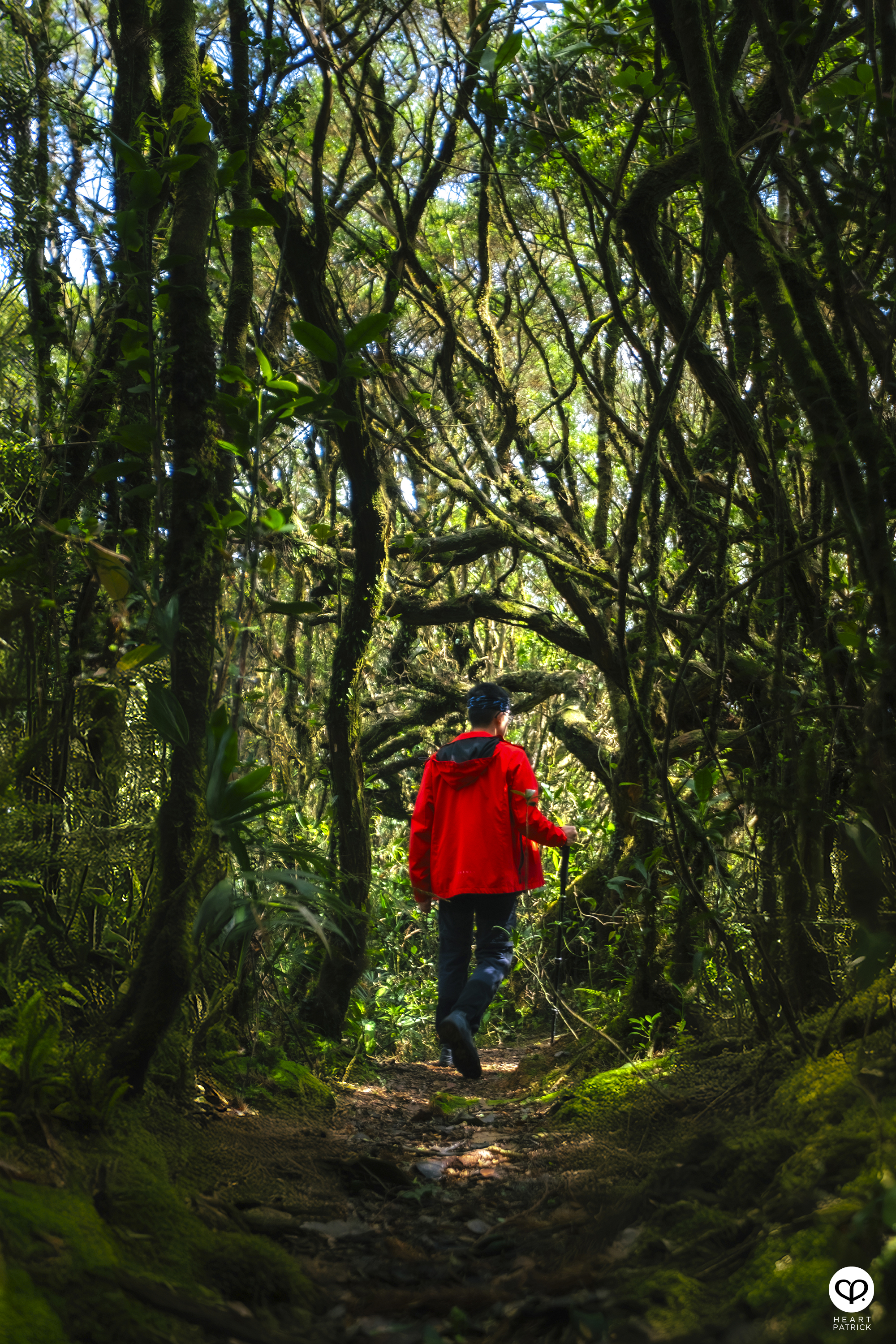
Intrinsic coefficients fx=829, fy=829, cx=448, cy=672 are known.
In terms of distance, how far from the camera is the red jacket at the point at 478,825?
15.5ft

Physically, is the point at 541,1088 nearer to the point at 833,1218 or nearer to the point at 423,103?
the point at 833,1218

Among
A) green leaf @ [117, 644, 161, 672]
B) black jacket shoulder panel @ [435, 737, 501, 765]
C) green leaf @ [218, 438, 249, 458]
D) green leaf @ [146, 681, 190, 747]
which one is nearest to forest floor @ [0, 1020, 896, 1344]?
green leaf @ [146, 681, 190, 747]

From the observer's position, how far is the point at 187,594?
7.88 feet

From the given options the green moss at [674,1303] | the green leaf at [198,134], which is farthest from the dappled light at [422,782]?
the green leaf at [198,134]

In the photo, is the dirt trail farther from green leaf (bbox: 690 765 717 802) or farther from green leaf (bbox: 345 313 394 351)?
green leaf (bbox: 345 313 394 351)

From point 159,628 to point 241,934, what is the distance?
2.46 feet

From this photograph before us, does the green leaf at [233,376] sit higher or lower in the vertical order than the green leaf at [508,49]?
lower

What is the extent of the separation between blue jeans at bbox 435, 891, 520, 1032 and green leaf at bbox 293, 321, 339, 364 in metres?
3.36

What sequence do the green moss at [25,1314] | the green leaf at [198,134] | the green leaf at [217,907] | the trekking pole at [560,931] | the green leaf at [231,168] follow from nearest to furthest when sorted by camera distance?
the green moss at [25,1314] < the green leaf at [217,907] < the green leaf at [198,134] < the green leaf at [231,168] < the trekking pole at [560,931]

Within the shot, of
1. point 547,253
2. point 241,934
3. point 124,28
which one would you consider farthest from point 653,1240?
point 547,253

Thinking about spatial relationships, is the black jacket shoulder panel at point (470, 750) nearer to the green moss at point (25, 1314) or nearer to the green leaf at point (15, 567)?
the green leaf at point (15, 567)

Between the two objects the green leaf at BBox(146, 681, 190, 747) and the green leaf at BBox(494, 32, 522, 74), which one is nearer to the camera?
the green leaf at BBox(146, 681, 190, 747)

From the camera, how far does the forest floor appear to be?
1.26 meters

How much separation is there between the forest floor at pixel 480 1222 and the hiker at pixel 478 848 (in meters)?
1.83
